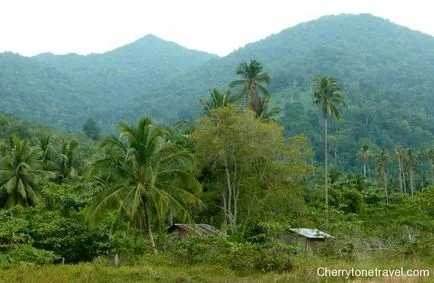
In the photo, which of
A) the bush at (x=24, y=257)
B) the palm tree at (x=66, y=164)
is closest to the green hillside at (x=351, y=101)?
the palm tree at (x=66, y=164)

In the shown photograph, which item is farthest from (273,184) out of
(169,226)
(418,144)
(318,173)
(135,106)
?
(135,106)

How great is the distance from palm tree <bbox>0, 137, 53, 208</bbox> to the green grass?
46.1 feet

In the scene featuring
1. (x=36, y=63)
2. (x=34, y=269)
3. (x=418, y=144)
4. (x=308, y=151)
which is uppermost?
(x=36, y=63)

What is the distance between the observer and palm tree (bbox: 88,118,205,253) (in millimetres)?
24891

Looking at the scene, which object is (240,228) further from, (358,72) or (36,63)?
(36,63)

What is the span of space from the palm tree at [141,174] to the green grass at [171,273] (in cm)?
295

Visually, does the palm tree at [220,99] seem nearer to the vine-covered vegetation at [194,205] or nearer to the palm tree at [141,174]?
the vine-covered vegetation at [194,205]

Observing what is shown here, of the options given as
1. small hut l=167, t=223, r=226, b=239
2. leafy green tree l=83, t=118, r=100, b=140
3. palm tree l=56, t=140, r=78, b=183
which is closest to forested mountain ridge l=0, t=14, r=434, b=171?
leafy green tree l=83, t=118, r=100, b=140

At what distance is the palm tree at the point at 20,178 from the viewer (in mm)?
34784

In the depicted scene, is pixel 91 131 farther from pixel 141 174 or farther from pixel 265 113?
pixel 141 174

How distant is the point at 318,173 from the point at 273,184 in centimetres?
4290

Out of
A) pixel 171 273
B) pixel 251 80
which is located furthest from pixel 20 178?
pixel 251 80

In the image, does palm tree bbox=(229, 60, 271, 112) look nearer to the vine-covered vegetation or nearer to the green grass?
the vine-covered vegetation

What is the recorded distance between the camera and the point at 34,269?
802 inches
